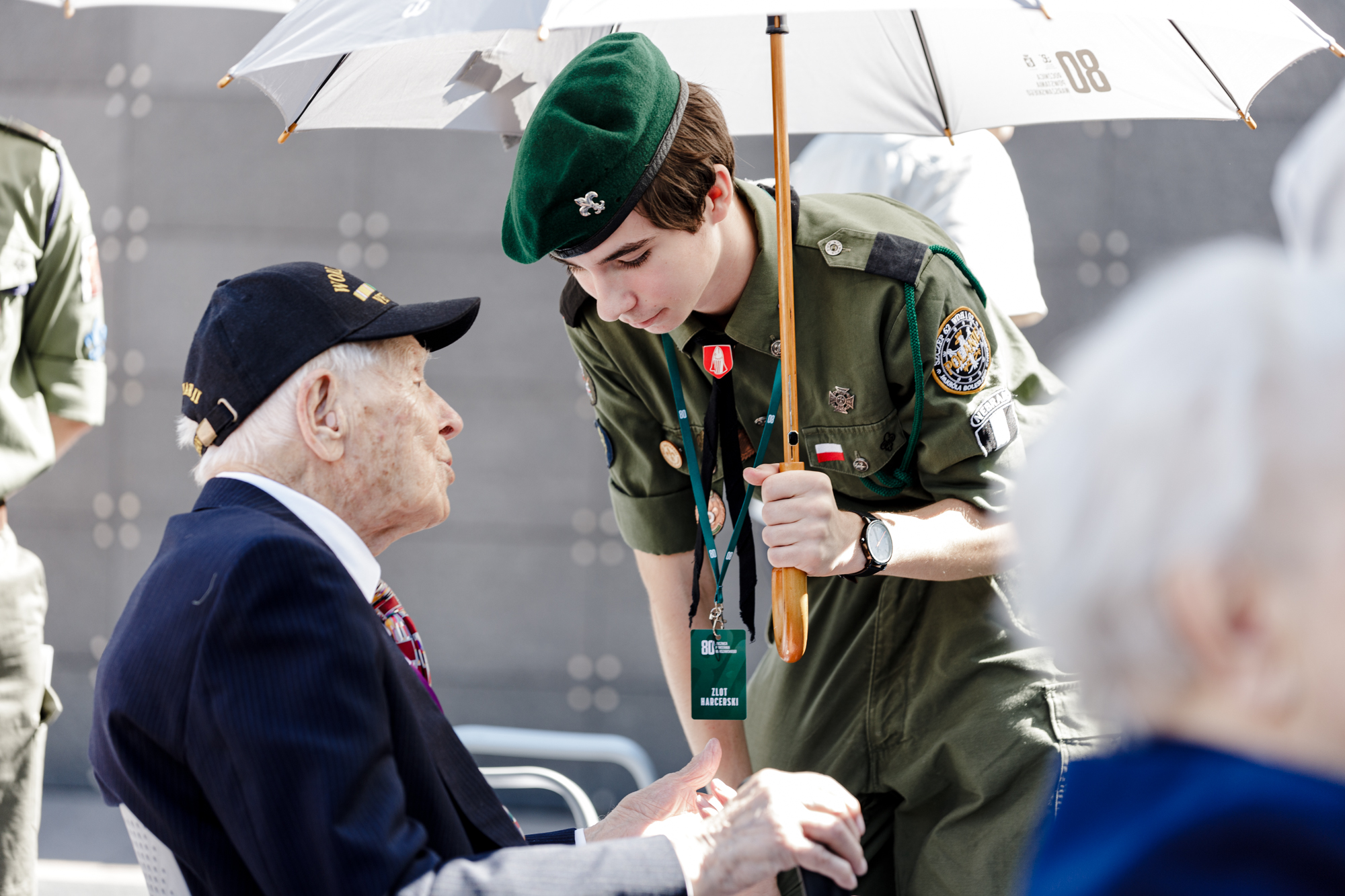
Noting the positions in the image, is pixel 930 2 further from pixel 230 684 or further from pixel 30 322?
pixel 30 322

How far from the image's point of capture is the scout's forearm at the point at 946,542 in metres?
1.73

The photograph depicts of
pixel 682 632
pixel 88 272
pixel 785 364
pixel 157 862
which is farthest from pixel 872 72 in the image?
pixel 88 272

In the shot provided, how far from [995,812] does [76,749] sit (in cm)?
352

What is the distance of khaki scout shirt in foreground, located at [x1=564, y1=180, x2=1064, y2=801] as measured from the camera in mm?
1830

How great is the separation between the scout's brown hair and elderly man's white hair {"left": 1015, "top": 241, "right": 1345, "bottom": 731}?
114 centimetres

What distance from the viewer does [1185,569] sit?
0.60 m

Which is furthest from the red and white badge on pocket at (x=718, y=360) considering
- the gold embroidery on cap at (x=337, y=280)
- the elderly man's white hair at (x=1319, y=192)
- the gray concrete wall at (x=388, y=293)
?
the gray concrete wall at (x=388, y=293)

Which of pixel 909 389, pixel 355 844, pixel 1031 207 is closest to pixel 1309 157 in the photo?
pixel 355 844

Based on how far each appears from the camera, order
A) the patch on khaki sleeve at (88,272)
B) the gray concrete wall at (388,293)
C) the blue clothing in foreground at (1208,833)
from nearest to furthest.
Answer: the blue clothing in foreground at (1208,833)
the patch on khaki sleeve at (88,272)
the gray concrete wall at (388,293)

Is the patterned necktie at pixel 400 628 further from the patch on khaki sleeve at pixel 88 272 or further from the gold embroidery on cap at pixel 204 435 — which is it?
the patch on khaki sleeve at pixel 88 272

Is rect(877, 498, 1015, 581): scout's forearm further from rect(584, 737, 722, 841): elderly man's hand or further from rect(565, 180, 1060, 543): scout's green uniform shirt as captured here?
rect(584, 737, 722, 841): elderly man's hand

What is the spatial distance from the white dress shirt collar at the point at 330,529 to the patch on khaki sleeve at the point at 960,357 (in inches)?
34.4

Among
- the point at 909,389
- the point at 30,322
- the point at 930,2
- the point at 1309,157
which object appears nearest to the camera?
the point at 1309,157

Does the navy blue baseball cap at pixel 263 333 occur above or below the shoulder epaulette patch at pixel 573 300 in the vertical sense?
above
